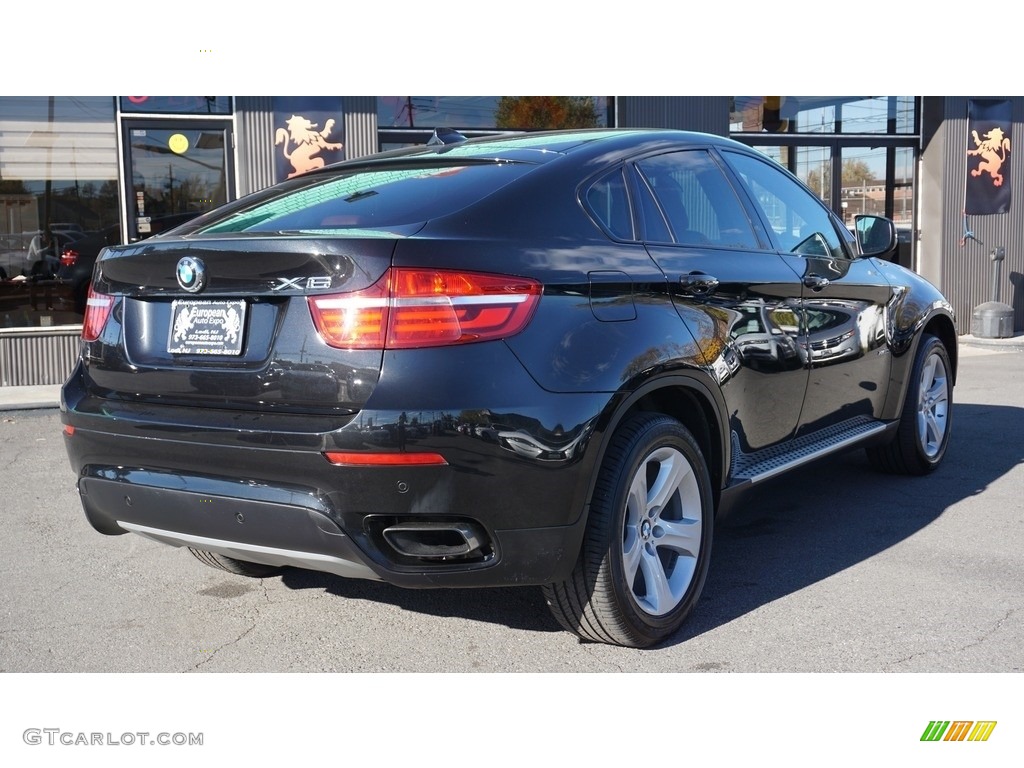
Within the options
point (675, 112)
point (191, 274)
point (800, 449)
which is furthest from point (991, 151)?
point (191, 274)

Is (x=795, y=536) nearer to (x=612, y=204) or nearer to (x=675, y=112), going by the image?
(x=612, y=204)

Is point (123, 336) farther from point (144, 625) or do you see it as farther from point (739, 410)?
point (739, 410)

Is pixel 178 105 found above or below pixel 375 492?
above

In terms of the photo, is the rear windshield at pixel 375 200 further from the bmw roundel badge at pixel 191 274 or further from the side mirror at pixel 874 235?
the side mirror at pixel 874 235

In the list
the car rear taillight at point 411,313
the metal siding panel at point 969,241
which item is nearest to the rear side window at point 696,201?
the car rear taillight at point 411,313

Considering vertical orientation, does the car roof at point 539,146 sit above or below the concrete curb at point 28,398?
above

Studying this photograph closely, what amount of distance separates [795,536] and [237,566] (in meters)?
2.40

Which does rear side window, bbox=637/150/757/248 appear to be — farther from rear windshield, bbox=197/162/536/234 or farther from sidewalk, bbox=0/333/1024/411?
sidewalk, bbox=0/333/1024/411

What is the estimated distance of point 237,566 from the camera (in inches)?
169

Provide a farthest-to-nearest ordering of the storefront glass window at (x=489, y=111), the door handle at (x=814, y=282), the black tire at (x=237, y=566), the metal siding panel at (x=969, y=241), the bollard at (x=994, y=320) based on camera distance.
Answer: the metal siding panel at (x=969, y=241)
the bollard at (x=994, y=320)
the storefront glass window at (x=489, y=111)
the door handle at (x=814, y=282)
the black tire at (x=237, y=566)

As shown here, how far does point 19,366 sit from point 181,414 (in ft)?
25.2

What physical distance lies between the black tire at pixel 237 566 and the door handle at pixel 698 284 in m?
1.99

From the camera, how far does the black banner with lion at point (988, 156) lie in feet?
43.0

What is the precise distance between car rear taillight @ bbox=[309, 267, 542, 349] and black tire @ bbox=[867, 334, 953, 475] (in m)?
3.17
